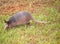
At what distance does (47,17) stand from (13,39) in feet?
5.18

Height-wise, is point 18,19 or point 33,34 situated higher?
point 18,19

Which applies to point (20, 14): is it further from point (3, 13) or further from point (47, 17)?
point (3, 13)

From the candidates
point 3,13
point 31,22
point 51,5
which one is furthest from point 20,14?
point 51,5

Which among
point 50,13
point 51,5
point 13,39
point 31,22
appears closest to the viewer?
point 13,39

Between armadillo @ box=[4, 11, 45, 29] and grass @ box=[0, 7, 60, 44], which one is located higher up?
armadillo @ box=[4, 11, 45, 29]

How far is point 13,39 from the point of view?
5.78 meters

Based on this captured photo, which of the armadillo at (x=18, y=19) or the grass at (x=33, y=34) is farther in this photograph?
the armadillo at (x=18, y=19)

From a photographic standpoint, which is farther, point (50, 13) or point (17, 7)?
point (17, 7)

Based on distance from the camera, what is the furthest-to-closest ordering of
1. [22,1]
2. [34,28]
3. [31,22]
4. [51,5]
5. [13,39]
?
1. [22,1]
2. [51,5]
3. [31,22]
4. [34,28]
5. [13,39]

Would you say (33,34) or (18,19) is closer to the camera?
(33,34)

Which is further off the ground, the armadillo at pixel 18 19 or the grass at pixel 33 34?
the armadillo at pixel 18 19

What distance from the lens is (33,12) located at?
753cm

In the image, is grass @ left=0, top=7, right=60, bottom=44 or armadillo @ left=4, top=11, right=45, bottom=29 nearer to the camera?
grass @ left=0, top=7, right=60, bottom=44

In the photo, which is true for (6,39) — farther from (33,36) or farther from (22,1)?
(22,1)
